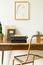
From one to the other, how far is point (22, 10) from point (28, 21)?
0.26 m

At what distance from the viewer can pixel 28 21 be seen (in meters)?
3.36

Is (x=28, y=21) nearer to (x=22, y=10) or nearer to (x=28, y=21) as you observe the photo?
(x=28, y=21)

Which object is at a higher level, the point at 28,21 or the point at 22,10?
the point at 22,10

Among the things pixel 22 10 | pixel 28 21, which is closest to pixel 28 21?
pixel 28 21

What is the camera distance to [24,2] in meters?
3.32

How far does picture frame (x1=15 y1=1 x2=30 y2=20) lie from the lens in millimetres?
3322

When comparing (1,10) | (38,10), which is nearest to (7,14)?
(1,10)

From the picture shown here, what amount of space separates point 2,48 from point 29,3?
1323mm

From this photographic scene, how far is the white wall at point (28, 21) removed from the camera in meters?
3.32

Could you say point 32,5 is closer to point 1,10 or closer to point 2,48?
point 1,10

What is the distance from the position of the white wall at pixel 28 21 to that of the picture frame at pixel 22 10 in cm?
7

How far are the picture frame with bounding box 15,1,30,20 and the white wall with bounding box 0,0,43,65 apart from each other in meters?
0.07

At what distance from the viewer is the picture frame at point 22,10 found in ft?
10.9

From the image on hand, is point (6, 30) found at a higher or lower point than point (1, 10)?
lower
